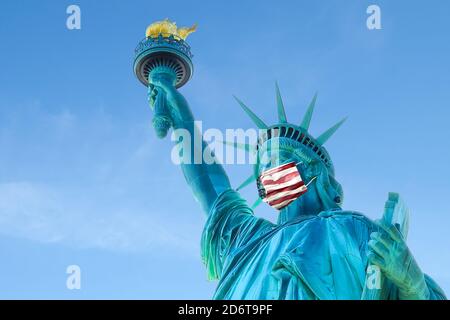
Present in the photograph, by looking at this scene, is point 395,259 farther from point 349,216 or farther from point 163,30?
point 163,30

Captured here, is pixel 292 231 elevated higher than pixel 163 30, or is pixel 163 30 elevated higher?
pixel 163 30

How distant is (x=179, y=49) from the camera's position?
2197cm

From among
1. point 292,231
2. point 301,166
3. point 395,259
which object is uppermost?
point 301,166

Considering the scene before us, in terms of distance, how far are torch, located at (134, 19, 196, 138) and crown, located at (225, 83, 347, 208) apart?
243cm

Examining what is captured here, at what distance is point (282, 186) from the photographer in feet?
A: 61.6

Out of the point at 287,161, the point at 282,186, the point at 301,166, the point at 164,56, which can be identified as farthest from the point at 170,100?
the point at 282,186

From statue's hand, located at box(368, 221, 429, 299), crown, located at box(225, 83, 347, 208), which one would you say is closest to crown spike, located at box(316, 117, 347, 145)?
crown, located at box(225, 83, 347, 208)

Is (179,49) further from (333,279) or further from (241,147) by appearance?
(333,279)

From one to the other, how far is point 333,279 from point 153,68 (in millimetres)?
8012

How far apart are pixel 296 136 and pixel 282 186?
164 centimetres

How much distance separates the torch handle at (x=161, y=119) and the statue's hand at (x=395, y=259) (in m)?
7.95

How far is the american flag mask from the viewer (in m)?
18.8

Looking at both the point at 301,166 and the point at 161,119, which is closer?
the point at 301,166
